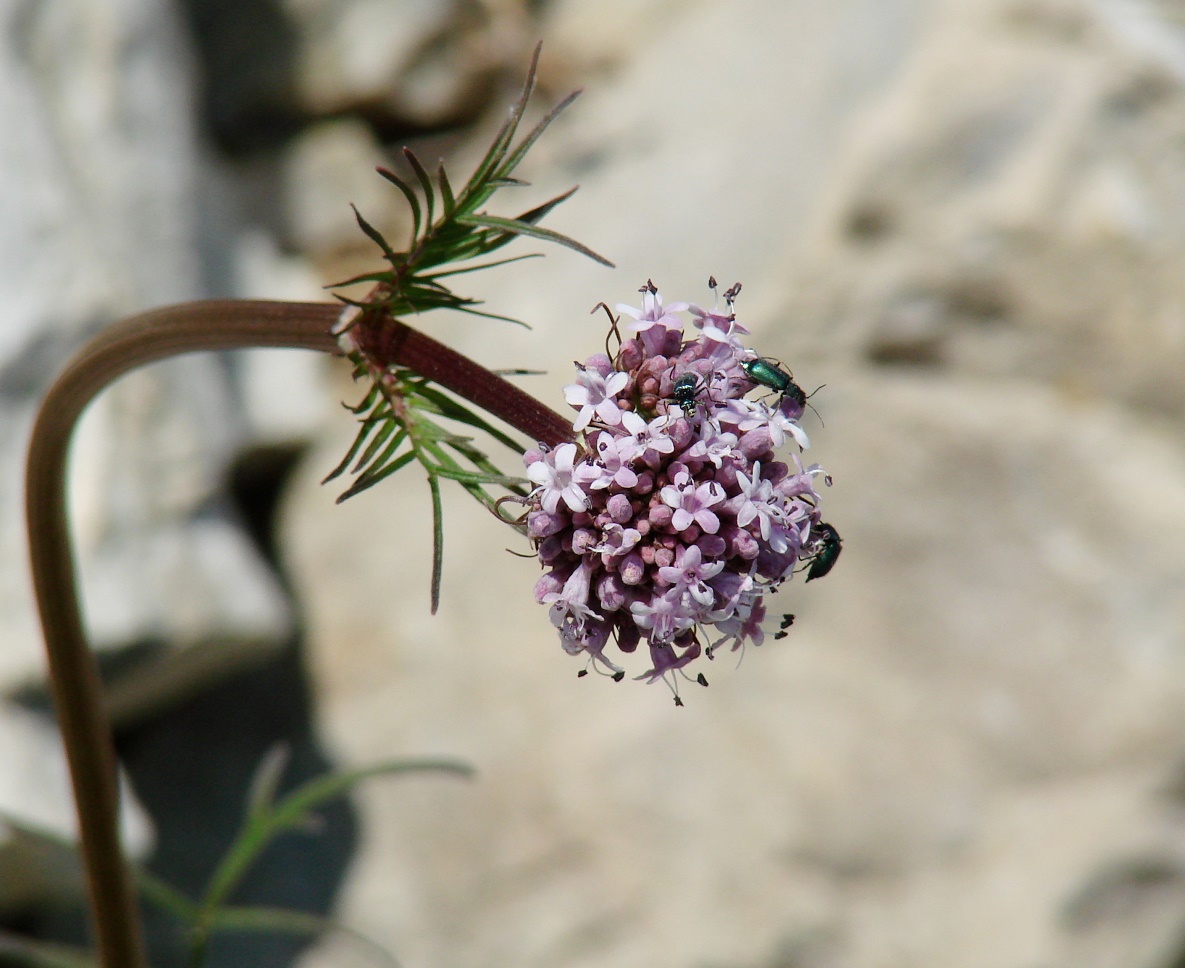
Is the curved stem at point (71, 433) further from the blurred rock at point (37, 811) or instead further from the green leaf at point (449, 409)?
the blurred rock at point (37, 811)

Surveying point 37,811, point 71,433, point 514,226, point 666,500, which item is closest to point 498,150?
point 514,226

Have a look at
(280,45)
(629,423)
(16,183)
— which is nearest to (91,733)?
(629,423)

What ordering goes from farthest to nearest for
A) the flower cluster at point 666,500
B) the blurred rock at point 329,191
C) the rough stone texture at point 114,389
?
the blurred rock at point 329,191 → the rough stone texture at point 114,389 → the flower cluster at point 666,500

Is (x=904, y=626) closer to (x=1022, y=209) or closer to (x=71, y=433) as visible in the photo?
(x=1022, y=209)

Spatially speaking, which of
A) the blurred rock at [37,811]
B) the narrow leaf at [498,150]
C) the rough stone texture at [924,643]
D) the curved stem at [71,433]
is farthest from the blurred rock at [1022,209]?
the blurred rock at [37,811]

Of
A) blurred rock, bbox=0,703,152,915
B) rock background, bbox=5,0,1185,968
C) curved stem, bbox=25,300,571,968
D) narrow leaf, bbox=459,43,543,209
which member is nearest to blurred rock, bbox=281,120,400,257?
rock background, bbox=5,0,1185,968

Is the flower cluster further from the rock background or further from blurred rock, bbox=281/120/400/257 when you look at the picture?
blurred rock, bbox=281/120/400/257
